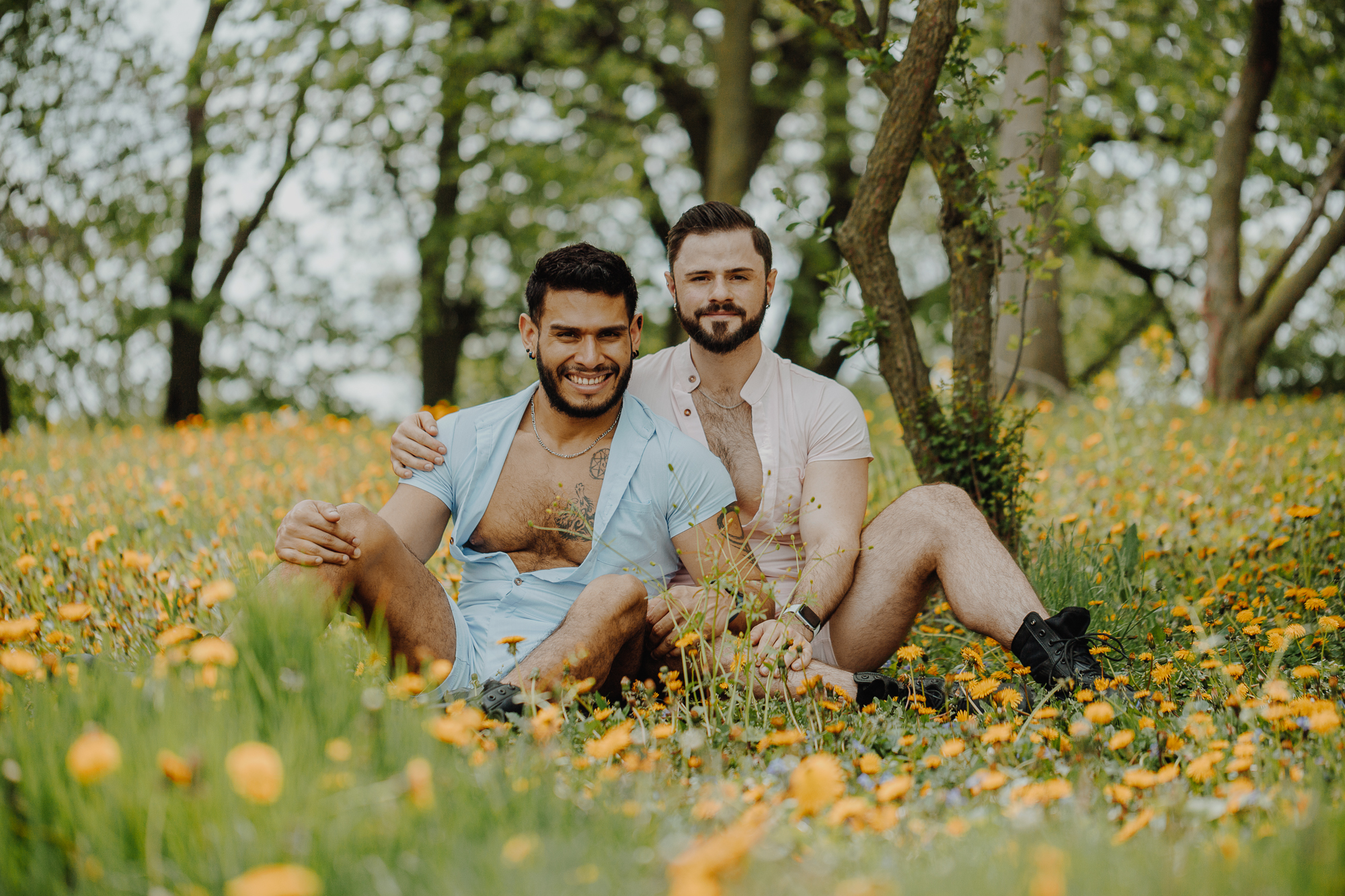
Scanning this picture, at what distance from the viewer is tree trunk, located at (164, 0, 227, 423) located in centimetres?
1166

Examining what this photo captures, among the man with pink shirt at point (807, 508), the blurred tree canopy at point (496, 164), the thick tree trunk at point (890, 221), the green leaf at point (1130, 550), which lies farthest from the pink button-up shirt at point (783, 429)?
the blurred tree canopy at point (496, 164)

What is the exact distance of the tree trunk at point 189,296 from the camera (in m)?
11.7

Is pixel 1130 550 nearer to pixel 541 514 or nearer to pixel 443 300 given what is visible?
pixel 541 514

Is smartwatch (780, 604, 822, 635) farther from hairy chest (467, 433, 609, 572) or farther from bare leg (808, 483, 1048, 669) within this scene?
hairy chest (467, 433, 609, 572)

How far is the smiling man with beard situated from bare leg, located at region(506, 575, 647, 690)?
22 millimetres

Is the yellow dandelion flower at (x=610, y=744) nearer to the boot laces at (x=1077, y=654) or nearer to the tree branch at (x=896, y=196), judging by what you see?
the boot laces at (x=1077, y=654)

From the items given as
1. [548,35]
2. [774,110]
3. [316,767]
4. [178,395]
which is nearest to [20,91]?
[178,395]

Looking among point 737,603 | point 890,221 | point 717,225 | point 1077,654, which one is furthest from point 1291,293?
point 737,603

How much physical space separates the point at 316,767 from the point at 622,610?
1261 mm

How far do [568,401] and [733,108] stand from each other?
26.1ft

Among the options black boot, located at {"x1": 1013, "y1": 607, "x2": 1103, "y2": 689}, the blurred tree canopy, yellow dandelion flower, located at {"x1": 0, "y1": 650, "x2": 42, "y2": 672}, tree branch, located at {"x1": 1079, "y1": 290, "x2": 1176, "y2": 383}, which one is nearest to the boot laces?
black boot, located at {"x1": 1013, "y1": 607, "x2": 1103, "y2": 689}

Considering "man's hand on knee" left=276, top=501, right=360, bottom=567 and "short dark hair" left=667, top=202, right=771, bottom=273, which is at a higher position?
"short dark hair" left=667, top=202, right=771, bottom=273

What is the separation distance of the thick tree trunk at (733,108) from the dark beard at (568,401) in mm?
7194

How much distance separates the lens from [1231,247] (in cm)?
857
